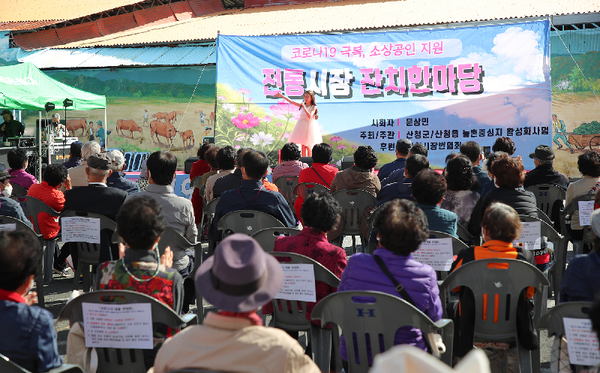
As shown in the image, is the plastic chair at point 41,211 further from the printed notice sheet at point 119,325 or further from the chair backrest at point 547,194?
the chair backrest at point 547,194

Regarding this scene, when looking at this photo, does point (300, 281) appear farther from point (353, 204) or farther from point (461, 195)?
point (353, 204)

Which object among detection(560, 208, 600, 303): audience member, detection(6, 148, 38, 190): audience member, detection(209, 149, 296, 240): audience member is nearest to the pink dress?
detection(6, 148, 38, 190): audience member

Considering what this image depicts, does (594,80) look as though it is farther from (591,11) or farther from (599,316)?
(599,316)

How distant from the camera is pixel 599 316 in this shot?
4.49 ft

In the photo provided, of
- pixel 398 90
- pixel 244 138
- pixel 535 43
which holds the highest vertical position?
pixel 535 43

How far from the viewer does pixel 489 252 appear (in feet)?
8.99

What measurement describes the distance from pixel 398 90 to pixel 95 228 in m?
7.10

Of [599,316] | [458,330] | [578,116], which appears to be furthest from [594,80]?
[599,316]

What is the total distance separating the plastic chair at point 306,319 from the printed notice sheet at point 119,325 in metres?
0.79

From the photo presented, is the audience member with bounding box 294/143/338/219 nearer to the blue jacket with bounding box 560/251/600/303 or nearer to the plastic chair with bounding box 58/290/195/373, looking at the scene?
the blue jacket with bounding box 560/251/600/303

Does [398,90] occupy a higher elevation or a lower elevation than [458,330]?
higher

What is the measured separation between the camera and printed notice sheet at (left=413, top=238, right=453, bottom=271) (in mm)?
3119

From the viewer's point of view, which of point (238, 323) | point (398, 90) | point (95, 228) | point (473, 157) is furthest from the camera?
point (398, 90)

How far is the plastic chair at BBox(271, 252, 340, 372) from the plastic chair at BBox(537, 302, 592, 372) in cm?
99
